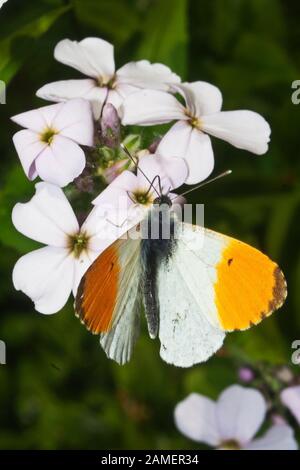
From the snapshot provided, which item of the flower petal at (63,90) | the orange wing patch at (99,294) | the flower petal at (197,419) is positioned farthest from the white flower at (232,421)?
the flower petal at (63,90)

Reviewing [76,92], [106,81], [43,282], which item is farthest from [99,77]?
[43,282]

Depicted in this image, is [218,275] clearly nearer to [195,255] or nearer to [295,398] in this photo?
[195,255]

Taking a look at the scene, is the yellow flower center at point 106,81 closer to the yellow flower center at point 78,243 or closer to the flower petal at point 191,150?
the flower petal at point 191,150

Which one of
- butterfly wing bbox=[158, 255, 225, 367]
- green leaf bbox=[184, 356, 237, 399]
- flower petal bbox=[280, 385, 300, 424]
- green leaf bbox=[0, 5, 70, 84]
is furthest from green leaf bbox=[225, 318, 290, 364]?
green leaf bbox=[0, 5, 70, 84]

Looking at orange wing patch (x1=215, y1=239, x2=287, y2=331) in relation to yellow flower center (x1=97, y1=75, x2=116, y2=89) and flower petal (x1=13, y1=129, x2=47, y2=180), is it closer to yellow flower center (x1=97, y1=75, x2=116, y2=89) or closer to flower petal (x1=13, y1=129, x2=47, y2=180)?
flower petal (x1=13, y1=129, x2=47, y2=180)

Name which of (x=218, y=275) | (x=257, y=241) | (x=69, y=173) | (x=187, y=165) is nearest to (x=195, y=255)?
(x=218, y=275)

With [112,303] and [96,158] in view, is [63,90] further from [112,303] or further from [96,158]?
[112,303]
